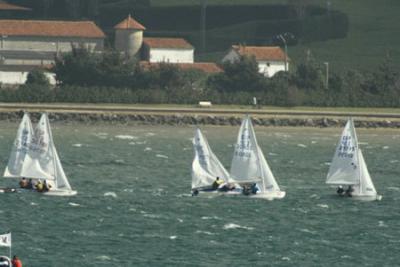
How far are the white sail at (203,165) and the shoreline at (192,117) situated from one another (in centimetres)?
6139

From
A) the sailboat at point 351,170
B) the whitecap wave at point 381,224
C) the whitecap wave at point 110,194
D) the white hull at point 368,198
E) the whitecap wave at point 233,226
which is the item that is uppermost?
the sailboat at point 351,170

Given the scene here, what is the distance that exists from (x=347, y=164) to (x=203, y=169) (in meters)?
9.47

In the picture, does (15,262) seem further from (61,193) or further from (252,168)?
(252,168)

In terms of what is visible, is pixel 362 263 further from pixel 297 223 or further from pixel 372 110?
pixel 372 110

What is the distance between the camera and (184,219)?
99.7 m

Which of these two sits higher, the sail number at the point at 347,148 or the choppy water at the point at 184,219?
the sail number at the point at 347,148

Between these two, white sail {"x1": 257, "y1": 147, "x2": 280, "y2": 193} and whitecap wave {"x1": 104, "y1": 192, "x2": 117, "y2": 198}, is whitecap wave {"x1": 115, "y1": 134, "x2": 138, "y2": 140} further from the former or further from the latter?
white sail {"x1": 257, "y1": 147, "x2": 280, "y2": 193}

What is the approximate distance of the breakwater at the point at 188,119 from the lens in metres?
175

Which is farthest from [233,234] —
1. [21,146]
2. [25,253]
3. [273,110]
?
[273,110]

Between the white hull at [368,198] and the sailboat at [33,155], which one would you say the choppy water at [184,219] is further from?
the sailboat at [33,155]

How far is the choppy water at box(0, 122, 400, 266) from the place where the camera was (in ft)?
284

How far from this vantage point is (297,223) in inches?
3907

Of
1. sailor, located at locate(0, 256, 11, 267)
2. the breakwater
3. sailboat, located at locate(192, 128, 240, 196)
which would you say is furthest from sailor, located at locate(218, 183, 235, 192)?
the breakwater

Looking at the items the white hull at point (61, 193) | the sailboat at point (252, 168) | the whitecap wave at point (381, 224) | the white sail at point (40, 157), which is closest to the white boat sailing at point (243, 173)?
the sailboat at point (252, 168)
